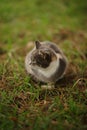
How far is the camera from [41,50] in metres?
3.18

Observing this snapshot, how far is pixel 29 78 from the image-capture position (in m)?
3.36

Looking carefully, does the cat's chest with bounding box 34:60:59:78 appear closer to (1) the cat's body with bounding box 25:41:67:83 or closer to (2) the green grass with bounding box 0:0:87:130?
(1) the cat's body with bounding box 25:41:67:83

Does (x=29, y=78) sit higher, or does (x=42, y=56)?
(x=42, y=56)

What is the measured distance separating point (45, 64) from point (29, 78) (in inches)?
10.1

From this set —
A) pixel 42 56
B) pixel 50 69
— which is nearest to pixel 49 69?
pixel 50 69

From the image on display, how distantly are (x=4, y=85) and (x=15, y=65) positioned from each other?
1.99 feet

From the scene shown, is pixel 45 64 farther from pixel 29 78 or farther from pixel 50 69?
pixel 29 78

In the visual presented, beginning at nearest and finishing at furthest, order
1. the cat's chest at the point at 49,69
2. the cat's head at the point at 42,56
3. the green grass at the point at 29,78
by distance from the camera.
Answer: the green grass at the point at 29,78 → the cat's head at the point at 42,56 → the cat's chest at the point at 49,69

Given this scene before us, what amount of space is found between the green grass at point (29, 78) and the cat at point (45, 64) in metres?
0.10

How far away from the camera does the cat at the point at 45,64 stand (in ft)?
10.5

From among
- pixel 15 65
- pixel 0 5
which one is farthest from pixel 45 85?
pixel 0 5

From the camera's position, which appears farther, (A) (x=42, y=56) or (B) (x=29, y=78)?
(B) (x=29, y=78)

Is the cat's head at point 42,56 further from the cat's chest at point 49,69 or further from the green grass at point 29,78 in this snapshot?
the green grass at point 29,78

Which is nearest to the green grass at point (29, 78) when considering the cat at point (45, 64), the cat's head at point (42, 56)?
the cat at point (45, 64)
